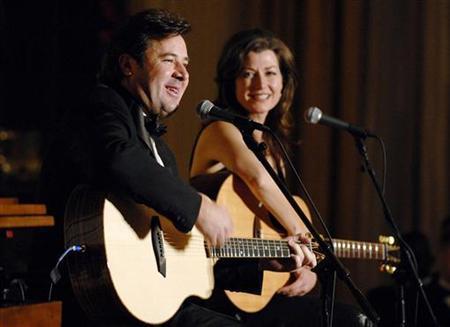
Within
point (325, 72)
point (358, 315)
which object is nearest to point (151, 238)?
point (358, 315)

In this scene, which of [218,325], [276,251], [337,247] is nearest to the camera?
[218,325]

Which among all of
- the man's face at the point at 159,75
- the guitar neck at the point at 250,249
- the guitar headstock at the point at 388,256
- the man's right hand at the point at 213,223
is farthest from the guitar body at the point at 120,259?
the guitar headstock at the point at 388,256

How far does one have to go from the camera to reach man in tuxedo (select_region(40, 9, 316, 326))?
8.89ft

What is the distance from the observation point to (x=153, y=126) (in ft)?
10.1

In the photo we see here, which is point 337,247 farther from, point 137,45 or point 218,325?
point 137,45

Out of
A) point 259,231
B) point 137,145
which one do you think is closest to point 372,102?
point 259,231

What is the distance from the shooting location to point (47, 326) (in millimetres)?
2535

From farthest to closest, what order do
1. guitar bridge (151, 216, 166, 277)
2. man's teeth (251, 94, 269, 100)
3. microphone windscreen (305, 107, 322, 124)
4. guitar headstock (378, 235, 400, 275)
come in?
man's teeth (251, 94, 269, 100)
guitar headstock (378, 235, 400, 275)
microphone windscreen (305, 107, 322, 124)
guitar bridge (151, 216, 166, 277)

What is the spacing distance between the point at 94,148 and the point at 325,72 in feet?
10.2

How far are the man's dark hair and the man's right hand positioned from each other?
0.54 meters

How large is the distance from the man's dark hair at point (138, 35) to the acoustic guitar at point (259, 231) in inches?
34.7

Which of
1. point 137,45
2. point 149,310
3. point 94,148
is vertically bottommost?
point 149,310

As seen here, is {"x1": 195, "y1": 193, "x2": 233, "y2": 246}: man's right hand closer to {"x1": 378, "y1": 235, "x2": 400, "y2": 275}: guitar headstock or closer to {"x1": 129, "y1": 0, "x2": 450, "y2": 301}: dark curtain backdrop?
{"x1": 378, "y1": 235, "x2": 400, "y2": 275}: guitar headstock

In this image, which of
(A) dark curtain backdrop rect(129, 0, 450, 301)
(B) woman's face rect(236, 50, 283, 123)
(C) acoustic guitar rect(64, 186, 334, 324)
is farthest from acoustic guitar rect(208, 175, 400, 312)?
(A) dark curtain backdrop rect(129, 0, 450, 301)
